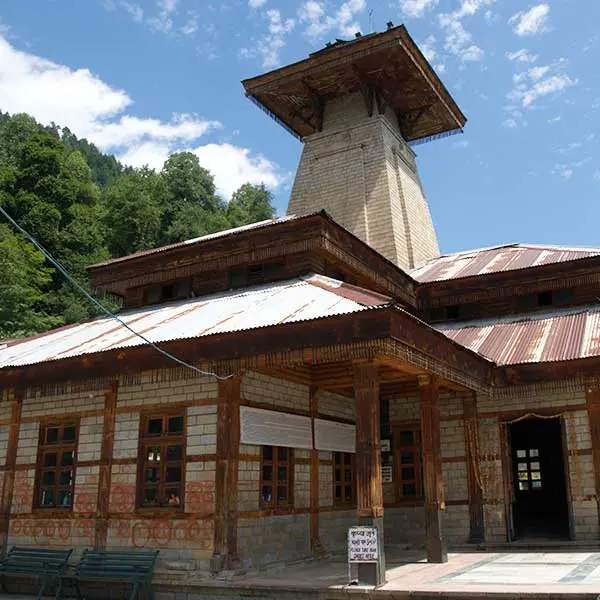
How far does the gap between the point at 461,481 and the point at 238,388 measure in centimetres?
581

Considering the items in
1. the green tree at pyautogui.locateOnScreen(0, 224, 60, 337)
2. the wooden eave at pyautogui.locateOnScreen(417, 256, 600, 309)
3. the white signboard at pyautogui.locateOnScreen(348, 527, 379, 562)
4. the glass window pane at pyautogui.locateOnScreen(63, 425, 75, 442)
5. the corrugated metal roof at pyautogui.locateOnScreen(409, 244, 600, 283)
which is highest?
the green tree at pyautogui.locateOnScreen(0, 224, 60, 337)

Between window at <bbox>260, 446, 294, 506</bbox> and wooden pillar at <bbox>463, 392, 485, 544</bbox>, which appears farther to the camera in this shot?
wooden pillar at <bbox>463, 392, 485, 544</bbox>

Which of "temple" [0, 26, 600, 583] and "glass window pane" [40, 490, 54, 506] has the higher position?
"temple" [0, 26, 600, 583]

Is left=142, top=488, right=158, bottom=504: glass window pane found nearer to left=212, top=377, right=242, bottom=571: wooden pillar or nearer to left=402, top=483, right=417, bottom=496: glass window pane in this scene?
left=212, top=377, right=242, bottom=571: wooden pillar

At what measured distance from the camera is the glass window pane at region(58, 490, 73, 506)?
37.5 ft

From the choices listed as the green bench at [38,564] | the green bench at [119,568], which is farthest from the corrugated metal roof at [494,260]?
the green bench at [38,564]

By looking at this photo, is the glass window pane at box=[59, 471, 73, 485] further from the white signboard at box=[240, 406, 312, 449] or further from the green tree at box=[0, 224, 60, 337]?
the green tree at box=[0, 224, 60, 337]

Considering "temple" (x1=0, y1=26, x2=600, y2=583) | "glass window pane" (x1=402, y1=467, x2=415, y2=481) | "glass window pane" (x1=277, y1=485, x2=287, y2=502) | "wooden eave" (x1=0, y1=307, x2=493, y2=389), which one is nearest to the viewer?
"wooden eave" (x1=0, y1=307, x2=493, y2=389)

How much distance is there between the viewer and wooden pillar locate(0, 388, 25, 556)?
11.8 meters

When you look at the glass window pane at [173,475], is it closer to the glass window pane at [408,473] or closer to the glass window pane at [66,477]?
the glass window pane at [66,477]

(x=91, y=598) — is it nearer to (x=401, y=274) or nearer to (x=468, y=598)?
(x=468, y=598)

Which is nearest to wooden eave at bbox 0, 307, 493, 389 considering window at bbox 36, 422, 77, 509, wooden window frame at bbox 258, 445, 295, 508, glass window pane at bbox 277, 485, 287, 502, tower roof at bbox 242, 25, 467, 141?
window at bbox 36, 422, 77, 509

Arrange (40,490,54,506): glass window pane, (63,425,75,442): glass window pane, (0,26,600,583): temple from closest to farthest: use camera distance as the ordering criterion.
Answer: (0,26,600,583): temple → (40,490,54,506): glass window pane → (63,425,75,442): glass window pane

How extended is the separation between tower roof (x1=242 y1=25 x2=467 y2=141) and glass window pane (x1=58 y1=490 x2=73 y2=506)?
14.9 metres
